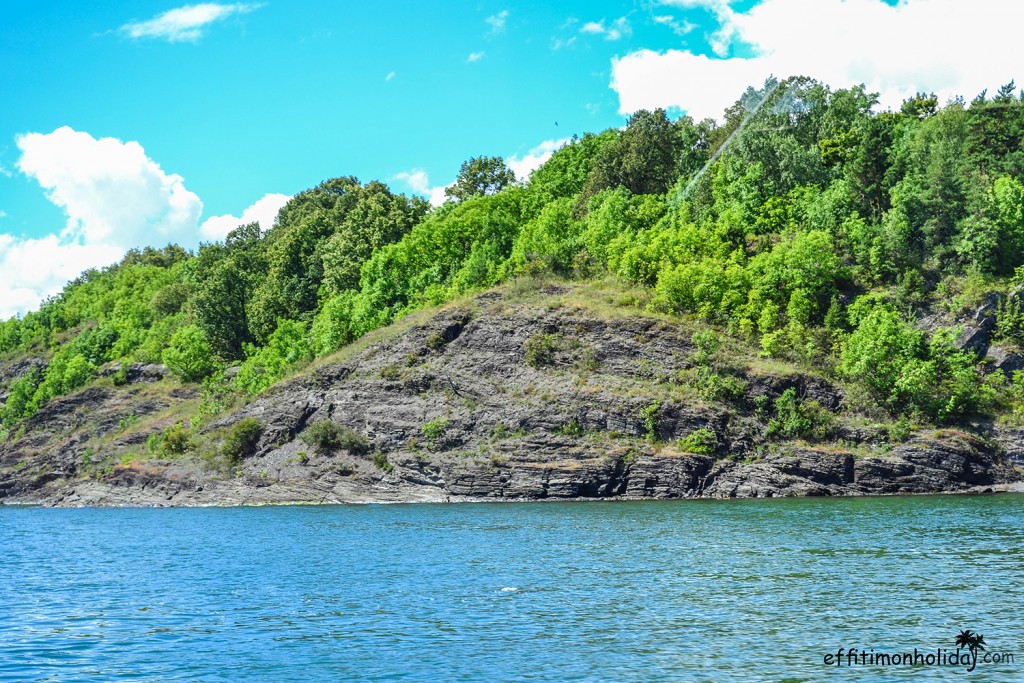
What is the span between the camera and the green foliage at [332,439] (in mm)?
94750

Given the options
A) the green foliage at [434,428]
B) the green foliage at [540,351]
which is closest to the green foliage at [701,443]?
the green foliage at [540,351]

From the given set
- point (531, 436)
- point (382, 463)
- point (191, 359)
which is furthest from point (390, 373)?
point (191, 359)

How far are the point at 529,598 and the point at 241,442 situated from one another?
227 feet

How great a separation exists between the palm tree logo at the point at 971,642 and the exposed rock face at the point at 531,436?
54123 mm

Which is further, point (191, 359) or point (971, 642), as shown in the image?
point (191, 359)

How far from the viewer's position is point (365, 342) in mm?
112875

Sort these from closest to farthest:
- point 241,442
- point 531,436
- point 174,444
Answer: point 531,436, point 241,442, point 174,444

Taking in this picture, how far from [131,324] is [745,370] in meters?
118

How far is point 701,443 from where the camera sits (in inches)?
3378

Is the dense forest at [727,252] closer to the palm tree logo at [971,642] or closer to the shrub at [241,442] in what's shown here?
the shrub at [241,442]

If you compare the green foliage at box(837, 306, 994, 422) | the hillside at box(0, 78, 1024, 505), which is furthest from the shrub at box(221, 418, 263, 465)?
the green foliage at box(837, 306, 994, 422)

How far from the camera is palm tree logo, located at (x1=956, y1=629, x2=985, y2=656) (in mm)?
27094

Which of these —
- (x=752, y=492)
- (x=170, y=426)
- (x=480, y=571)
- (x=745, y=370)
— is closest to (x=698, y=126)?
(x=745, y=370)

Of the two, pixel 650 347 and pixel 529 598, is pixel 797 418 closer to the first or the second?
pixel 650 347
